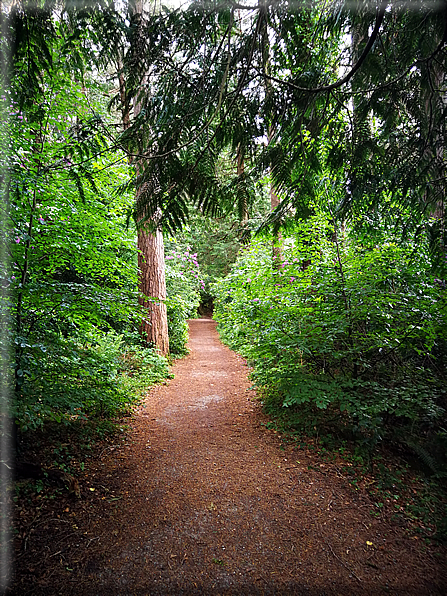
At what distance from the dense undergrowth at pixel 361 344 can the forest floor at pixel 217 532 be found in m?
0.68

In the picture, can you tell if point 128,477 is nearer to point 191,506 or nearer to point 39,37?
point 191,506

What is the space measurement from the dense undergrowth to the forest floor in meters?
0.68

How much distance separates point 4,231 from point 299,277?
3.49 metres

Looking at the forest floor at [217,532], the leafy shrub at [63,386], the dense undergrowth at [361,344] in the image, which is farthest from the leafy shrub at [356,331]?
the leafy shrub at [63,386]

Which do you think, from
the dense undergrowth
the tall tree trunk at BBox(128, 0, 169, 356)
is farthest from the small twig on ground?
the tall tree trunk at BBox(128, 0, 169, 356)

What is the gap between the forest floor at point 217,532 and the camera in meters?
1.94

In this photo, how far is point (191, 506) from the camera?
2.65 meters

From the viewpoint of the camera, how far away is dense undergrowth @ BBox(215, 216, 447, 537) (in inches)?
126

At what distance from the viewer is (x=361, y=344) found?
3670 millimetres

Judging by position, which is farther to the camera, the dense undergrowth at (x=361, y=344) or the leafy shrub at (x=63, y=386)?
the dense undergrowth at (x=361, y=344)

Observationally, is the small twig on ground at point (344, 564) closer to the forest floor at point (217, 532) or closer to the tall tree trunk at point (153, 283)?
the forest floor at point (217, 532)

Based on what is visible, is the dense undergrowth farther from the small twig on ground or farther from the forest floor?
the small twig on ground

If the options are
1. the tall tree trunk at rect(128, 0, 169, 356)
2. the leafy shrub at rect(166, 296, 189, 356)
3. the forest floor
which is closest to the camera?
the forest floor

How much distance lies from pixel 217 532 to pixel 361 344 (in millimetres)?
2627
